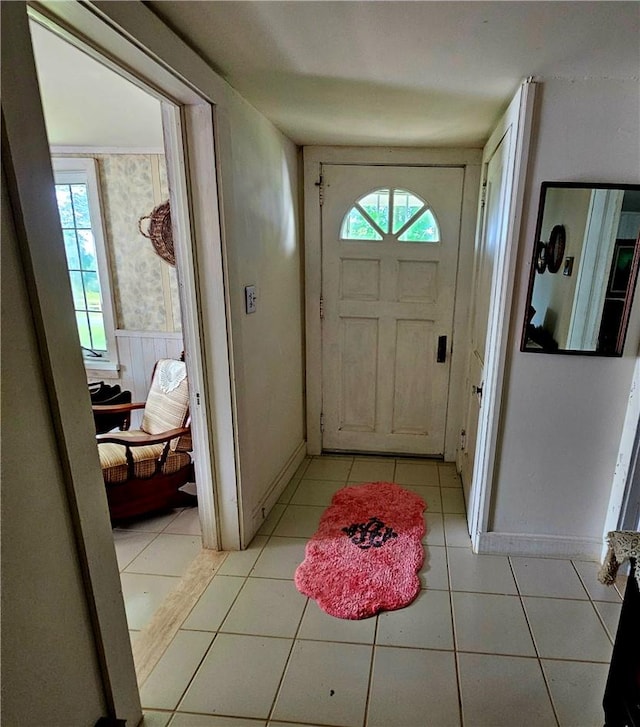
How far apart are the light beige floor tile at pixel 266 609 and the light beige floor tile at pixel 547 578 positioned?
100 cm

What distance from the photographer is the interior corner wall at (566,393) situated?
167cm

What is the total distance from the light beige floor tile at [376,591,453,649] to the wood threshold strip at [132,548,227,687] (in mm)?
800

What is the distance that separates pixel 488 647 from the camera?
160 cm

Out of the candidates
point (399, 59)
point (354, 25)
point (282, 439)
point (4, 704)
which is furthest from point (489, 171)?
point (4, 704)

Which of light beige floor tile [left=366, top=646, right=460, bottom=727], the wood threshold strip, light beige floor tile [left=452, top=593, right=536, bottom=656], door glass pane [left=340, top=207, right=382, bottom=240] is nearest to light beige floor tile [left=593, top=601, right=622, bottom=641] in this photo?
light beige floor tile [left=452, top=593, right=536, bottom=656]

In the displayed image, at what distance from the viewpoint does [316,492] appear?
8.92ft

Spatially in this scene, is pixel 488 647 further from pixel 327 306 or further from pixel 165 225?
pixel 165 225

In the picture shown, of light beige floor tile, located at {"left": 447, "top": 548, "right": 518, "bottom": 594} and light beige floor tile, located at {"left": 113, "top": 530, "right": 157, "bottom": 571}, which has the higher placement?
light beige floor tile, located at {"left": 447, "top": 548, "right": 518, "bottom": 594}

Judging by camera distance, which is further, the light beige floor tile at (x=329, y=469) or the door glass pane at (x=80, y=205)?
the door glass pane at (x=80, y=205)

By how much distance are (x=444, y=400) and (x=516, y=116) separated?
1838mm

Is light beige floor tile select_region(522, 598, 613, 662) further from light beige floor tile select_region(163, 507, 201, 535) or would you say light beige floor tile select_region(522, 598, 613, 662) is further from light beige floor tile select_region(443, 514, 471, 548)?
light beige floor tile select_region(163, 507, 201, 535)

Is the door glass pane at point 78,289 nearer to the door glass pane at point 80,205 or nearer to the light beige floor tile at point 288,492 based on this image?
the door glass pane at point 80,205

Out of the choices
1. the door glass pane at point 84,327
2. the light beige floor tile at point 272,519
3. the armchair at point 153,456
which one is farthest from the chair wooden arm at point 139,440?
the door glass pane at point 84,327

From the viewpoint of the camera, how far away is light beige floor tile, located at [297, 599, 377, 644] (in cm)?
165
